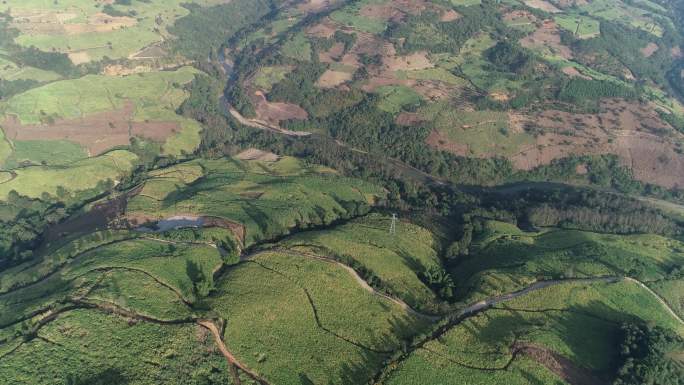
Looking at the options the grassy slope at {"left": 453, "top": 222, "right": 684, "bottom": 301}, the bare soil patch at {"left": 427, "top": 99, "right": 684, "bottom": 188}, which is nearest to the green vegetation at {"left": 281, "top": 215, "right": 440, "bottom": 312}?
the grassy slope at {"left": 453, "top": 222, "right": 684, "bottom": 301}

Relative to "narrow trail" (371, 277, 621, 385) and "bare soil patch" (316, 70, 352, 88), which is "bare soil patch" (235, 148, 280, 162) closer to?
"bare soil patch" (316, 70, 352, 88)

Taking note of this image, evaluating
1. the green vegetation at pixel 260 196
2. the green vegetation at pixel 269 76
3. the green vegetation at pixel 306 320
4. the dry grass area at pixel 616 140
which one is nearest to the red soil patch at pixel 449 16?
the dry grass area at pixel 616 140

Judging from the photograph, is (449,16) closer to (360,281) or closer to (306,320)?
(360,281)

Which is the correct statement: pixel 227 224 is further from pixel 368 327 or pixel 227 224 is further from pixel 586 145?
pixel 586 145

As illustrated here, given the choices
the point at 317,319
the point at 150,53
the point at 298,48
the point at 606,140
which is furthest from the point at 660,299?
the point at 150,53

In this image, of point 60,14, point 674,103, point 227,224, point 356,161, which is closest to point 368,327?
point 227,224

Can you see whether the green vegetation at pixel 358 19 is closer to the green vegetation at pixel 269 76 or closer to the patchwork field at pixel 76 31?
the green vegetation at pixel 269 76
